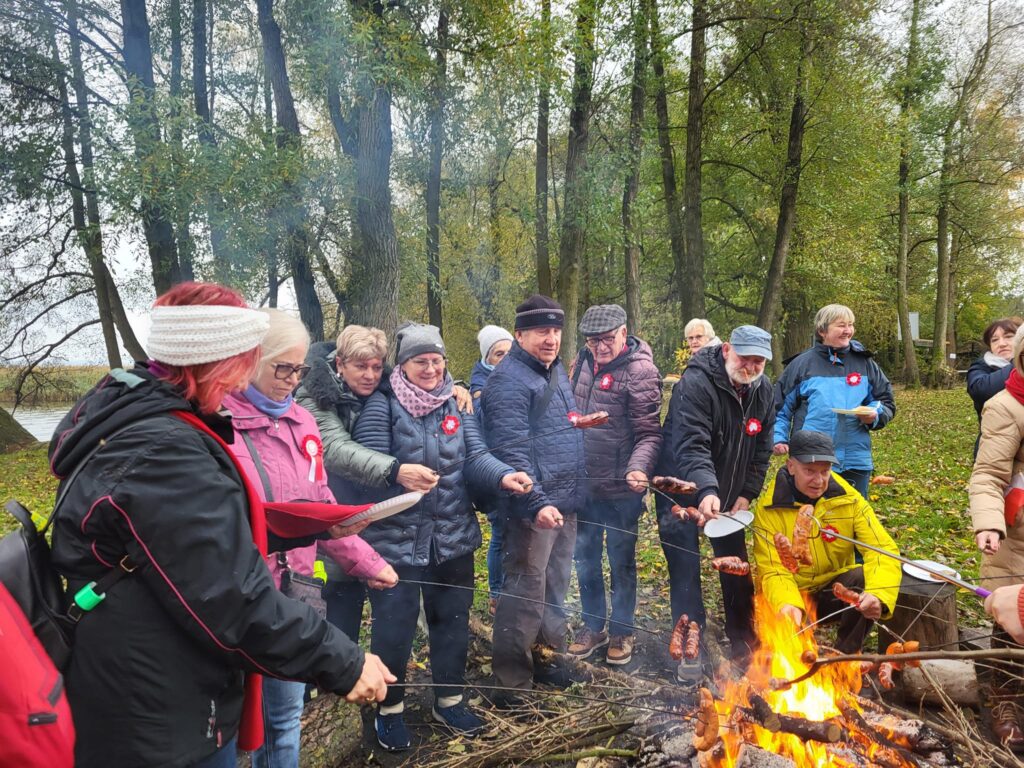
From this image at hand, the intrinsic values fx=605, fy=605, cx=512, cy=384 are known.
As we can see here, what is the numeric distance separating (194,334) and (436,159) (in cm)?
1302

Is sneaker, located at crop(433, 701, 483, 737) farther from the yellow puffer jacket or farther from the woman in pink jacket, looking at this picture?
the yellow puffer jacket

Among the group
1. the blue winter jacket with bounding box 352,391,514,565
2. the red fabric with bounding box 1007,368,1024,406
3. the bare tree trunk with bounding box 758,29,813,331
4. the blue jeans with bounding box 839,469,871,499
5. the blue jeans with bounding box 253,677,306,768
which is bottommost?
the blue jeans with bounding box 253,677,306,768

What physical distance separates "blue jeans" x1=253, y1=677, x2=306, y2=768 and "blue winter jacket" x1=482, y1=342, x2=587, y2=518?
4.64 feet

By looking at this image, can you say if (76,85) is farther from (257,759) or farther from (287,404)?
(257,759)

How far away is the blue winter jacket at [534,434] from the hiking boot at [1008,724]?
234 cm

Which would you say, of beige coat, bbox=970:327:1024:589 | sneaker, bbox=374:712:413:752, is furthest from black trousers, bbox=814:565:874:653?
sneaker, bbox=374:712:413:752

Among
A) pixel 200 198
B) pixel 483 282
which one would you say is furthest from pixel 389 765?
pixel 483 282

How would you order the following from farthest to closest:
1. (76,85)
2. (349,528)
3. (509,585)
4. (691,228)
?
(691,228), (76,85), (509,585), (349,528)

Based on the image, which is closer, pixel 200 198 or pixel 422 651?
pixel 422 651

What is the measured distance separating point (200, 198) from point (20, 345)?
9.32 meters

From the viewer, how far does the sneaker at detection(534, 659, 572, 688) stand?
367 centimetres

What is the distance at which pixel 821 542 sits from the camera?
11.1 ft

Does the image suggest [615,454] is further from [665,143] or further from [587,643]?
[665,143]

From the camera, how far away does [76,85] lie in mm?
9617
